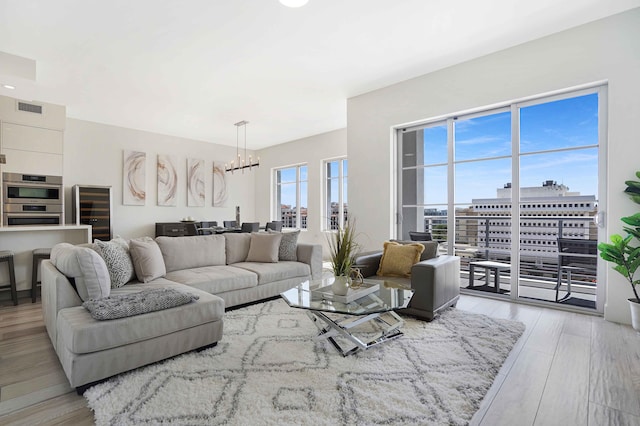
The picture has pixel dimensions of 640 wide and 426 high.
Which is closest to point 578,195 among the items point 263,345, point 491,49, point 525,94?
point 525,94

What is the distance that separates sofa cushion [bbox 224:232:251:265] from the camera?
4.20 meters

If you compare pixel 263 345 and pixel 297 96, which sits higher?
pixel 297 96

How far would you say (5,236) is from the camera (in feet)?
12.9

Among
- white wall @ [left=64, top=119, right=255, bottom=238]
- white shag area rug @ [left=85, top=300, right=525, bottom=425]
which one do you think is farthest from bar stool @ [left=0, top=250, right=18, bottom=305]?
white wall @ [left=64, top=119, right=255, bottom=238]

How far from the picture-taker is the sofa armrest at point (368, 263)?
11.6 ft

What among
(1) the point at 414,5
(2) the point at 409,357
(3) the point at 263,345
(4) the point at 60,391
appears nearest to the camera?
(4) the point at 60,391

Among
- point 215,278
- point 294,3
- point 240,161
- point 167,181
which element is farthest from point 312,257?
point 167,181

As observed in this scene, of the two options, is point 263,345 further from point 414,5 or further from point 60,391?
point 414,5

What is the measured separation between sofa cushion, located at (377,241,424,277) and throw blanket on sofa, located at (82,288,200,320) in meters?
2.06

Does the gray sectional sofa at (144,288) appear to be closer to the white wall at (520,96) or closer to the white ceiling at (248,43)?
the white wall at (520,96)

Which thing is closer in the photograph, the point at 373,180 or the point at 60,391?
the point at 60,391

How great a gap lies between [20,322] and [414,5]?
16.3ft

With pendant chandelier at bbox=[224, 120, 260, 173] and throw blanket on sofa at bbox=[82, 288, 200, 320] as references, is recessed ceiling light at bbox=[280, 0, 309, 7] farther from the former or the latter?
pendant chandelier at bbox=[224, 120, 260, 173]

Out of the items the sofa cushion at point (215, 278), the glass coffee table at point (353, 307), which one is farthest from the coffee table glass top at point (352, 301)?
the sofa cushion at point (215, 278)
